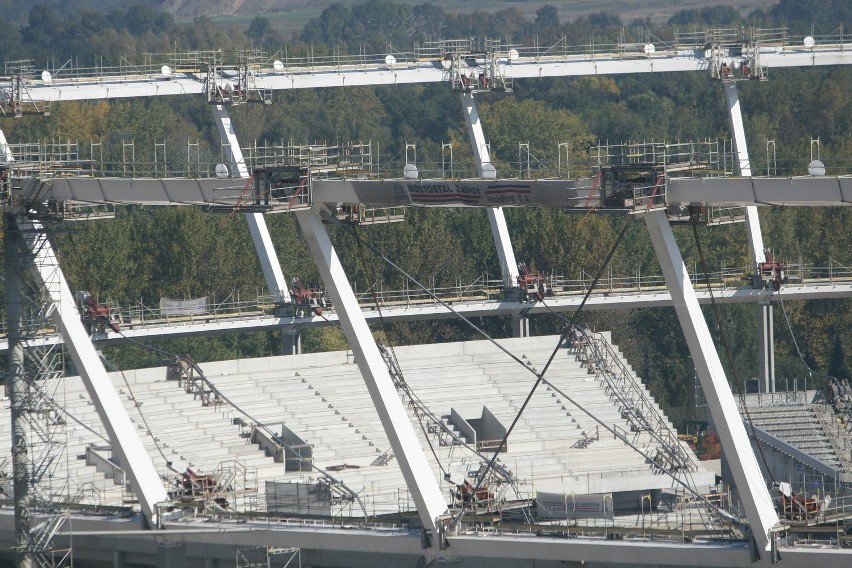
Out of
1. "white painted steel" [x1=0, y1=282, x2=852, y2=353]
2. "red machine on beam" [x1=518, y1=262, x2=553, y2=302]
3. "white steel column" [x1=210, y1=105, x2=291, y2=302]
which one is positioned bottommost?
"white painted steel" [x1=0, y1=282, x2=852, y2=353]

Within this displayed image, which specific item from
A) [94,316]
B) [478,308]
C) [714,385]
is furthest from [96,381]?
[478,308]

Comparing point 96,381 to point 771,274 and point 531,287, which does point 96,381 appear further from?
point 771,274

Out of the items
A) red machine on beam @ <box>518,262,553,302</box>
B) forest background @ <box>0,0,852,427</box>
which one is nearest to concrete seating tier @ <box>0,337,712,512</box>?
red machine on beam @ <box>518,262,553,302</box>

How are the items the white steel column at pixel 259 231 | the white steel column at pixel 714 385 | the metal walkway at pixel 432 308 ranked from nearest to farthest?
the white steel column at pixel 714 385, the metal walkway at pixel 432 308, the white steel column at pixel 259 231

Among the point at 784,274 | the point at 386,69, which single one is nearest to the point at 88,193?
the point at 386,69

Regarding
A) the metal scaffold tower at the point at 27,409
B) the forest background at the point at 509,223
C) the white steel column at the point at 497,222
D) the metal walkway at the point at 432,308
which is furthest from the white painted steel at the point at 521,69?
the metal scaffold tower at the point at 27,409

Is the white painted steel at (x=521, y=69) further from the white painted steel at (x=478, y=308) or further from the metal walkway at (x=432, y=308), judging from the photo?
the white painted steel at (x=478, y=308)

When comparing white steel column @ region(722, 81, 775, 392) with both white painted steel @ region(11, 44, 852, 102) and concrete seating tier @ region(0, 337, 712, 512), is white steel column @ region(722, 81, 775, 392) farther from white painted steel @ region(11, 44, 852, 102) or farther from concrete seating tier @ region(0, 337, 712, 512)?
concrete seating tier @ region(0, 337, 712, 512)
